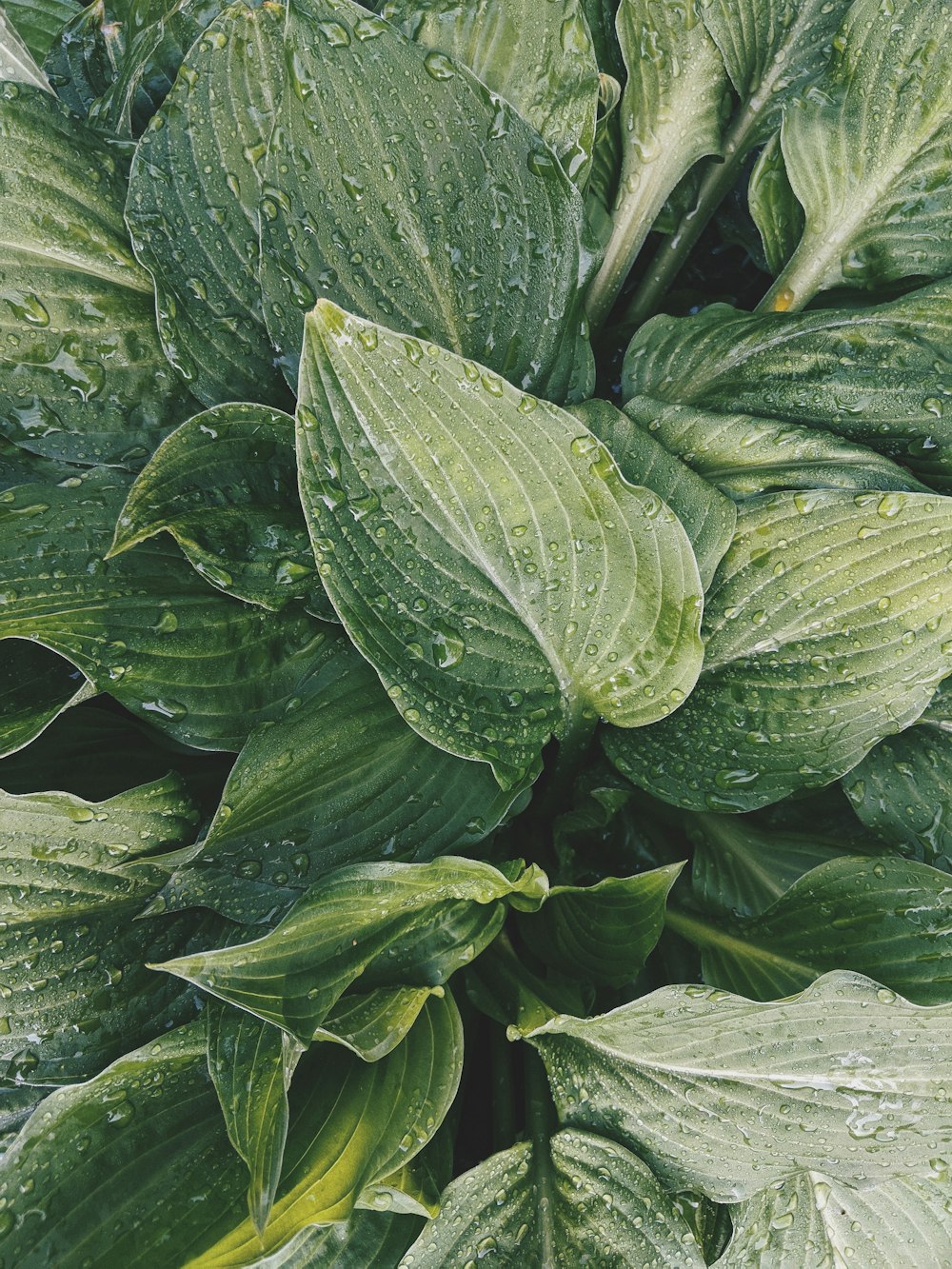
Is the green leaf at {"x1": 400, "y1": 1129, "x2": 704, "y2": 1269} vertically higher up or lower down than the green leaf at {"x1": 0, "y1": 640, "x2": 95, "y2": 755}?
lower down

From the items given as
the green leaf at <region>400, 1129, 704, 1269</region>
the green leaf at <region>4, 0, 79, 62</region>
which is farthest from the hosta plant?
the green leaf at <region>4, 0, 79, 62</region>

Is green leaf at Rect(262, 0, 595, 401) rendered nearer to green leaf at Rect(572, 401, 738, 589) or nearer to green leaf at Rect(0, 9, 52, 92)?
green leaf at Rect(572, 401, 738, 589)

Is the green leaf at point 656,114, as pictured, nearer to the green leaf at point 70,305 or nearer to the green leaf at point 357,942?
the green leaf at point 70,305

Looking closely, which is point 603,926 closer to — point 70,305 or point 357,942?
point 357,942

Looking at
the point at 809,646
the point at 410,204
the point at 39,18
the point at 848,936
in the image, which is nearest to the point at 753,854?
the point at 848,936

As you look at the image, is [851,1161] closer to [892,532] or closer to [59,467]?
[892,532]

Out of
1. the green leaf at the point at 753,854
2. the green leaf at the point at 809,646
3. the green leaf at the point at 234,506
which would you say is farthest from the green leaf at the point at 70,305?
the green leaf at the point at 753,854

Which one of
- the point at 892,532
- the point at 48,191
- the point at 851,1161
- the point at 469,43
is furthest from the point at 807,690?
the point at 48,191
